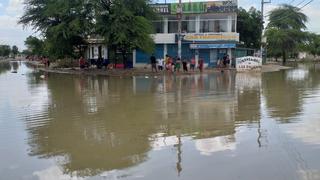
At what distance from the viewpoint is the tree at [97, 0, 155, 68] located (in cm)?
4131

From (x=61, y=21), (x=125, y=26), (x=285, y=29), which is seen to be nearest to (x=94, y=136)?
(x=125, y=26)

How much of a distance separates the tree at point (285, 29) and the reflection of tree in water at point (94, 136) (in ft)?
217

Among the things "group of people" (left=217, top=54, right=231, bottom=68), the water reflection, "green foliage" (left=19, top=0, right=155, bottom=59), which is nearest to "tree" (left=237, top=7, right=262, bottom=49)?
"group of people" (left=217, top=54, right=231, bottom=68)

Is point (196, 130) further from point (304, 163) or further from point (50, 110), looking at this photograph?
point (50, 110)

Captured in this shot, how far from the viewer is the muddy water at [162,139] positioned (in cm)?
818

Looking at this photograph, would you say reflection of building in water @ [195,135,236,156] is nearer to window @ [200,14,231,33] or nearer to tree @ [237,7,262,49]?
window @ [200,14,231,33]

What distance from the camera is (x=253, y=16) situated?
65.4 meters

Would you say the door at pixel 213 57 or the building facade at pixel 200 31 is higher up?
the building facade at pixel 200 31

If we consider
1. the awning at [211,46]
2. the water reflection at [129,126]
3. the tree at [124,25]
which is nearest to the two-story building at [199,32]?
the awning at [211,46]

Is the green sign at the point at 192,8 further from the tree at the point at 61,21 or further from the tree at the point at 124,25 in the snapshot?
the tree at the point at 61,21

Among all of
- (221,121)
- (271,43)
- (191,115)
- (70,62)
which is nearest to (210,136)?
(221,121)

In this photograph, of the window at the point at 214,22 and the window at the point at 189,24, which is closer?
the window at the point at 214,22

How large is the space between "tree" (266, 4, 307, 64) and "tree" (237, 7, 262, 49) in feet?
47.6

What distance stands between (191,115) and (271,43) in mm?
69437
